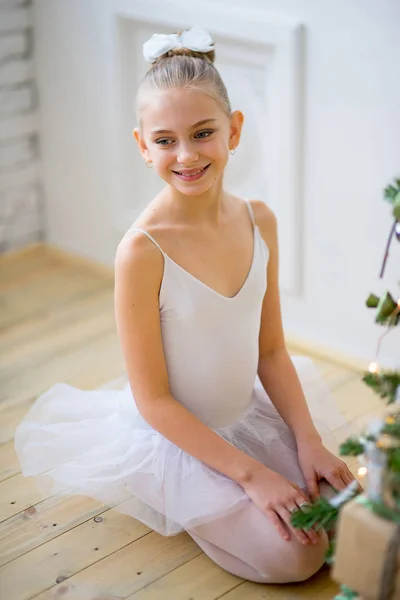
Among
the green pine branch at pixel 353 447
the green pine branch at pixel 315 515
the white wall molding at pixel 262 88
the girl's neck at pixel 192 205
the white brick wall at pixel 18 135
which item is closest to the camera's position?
the green pine branch at pixel 353 447

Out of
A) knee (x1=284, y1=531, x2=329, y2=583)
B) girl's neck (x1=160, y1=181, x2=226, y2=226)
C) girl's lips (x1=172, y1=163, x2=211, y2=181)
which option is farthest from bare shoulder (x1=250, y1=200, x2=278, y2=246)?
knee (x1=284, y1=531, x2=329, y2=583)

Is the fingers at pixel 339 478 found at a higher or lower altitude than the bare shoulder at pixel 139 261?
lower

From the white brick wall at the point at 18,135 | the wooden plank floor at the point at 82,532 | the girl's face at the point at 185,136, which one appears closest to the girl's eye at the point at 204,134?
the girl's face at the point at 185,136

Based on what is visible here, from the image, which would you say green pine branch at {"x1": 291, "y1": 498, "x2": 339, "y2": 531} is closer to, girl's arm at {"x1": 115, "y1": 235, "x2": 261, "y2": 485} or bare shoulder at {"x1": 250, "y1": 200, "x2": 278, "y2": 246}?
girl's arm at {"x1": 115, "y1": 235, "x2": 261, "y2": 485}

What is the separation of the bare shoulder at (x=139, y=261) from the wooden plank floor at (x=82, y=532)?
1.56 ft

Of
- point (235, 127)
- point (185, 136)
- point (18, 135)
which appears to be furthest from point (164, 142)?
point (18, 135)

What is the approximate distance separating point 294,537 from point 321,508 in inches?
4.6

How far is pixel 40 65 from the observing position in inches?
113

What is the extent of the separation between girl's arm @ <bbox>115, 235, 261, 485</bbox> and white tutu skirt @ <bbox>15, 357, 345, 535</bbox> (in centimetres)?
4

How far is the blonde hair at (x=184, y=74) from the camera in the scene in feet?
5.10

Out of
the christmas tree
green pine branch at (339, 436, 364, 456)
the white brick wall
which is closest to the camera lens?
the christmas tree

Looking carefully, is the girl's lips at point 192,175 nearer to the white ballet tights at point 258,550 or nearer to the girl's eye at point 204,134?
the girl's eye at point 204,134

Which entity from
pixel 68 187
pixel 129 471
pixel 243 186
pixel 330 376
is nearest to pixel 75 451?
pixel 129 471

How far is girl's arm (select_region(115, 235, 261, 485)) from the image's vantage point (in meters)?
1.59
